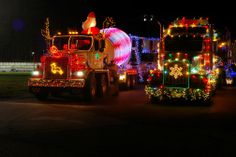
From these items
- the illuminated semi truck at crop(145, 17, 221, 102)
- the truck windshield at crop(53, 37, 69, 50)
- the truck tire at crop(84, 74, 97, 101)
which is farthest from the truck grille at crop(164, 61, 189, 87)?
the truck windshield at crop(53, 37, 69, 50)

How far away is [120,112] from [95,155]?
6.80 m

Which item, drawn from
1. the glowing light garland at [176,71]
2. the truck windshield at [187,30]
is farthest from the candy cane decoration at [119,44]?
the glowing light garland at [176,71]

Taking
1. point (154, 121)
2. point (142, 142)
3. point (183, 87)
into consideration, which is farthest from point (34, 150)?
point (183, 87)

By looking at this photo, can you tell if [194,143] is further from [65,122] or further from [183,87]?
[183,87]

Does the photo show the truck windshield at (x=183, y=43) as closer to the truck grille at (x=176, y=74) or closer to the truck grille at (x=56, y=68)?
the truck grille at (x=176, y=74)

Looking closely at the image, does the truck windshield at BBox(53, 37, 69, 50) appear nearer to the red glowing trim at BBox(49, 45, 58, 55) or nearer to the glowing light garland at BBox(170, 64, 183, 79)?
the red glowing trim at BBox(49, 45, 58, 55)

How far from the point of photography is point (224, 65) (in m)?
28.2

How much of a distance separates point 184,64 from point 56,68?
522 centimetres

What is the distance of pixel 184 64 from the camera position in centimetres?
1786

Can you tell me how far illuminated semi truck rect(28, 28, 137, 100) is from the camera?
62.3 feet

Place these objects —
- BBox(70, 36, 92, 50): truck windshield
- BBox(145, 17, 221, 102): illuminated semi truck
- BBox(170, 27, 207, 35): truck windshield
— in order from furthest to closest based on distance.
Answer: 1. BBox(70, 36, 92, 50): truck windshield
2. BBox(170, 27, 207, 35): truck windshield
3. BBox(145, 17, 221, 102): illuminated semi truck

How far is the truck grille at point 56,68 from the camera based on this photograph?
1903 cm

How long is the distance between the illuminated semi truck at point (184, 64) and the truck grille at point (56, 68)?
3444mm

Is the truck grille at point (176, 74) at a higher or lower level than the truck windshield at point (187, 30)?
lower
